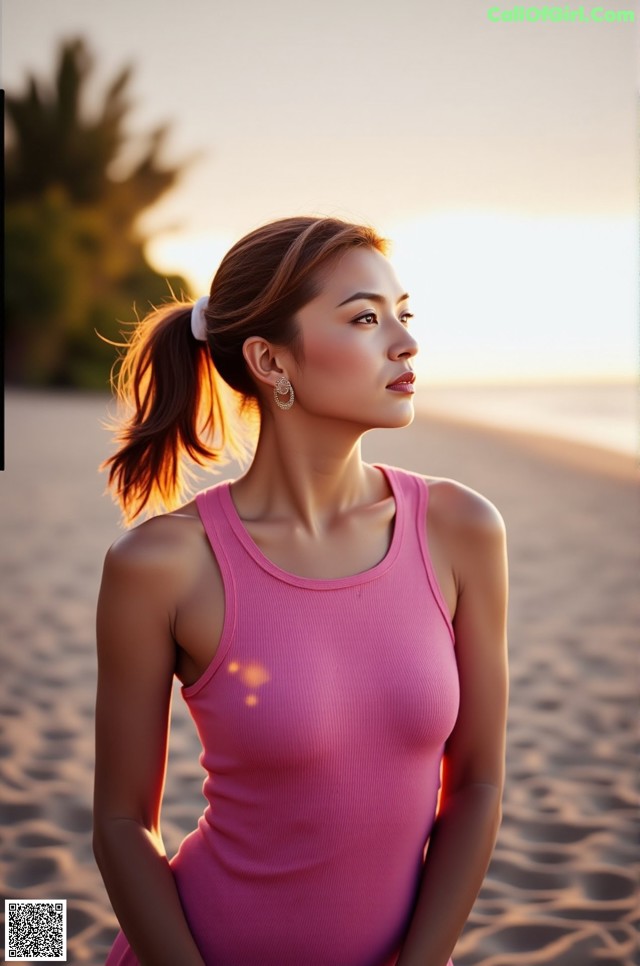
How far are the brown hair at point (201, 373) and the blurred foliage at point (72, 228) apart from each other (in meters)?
24.0

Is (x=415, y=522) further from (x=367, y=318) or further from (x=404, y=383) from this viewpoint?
(x=367, y=318)

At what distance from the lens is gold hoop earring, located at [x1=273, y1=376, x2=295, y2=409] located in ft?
5.84

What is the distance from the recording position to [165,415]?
191cm

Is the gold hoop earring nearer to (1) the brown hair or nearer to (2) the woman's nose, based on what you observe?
(1) the brown hair

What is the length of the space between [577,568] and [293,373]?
623 cm

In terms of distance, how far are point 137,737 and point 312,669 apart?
1.08ft

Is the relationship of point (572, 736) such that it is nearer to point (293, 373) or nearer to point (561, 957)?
point (561, 957)

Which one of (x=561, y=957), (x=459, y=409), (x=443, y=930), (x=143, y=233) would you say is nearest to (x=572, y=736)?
(x=561, y=957)

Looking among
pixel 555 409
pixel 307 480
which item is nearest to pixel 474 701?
pixel 307 480

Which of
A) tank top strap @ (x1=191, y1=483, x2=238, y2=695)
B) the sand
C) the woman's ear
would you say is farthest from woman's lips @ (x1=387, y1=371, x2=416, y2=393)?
the sand

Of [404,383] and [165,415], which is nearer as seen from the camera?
[404,383]

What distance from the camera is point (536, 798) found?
12.1 feet

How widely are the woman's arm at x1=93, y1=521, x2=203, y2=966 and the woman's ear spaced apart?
13.5 inches

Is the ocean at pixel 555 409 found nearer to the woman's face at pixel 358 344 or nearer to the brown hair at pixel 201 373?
the brown hair at pixel 201 373
